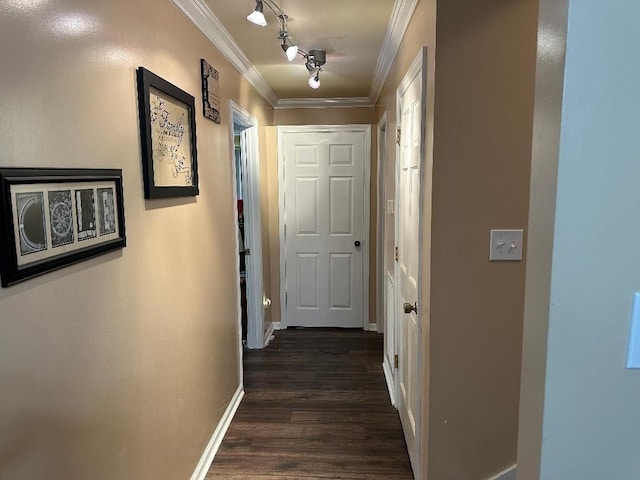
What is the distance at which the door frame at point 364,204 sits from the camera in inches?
162

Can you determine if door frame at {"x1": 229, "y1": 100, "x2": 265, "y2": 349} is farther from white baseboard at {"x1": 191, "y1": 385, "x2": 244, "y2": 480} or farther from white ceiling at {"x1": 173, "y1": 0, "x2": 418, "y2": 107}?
white baseboard at {"x1": 191, "y1": 385, "x2": 244, "y2": 480}

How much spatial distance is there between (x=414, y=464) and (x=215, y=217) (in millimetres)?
1747

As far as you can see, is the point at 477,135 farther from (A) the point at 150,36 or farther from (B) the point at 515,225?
(A) the point at 150,36

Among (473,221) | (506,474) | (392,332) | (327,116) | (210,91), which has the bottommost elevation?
(506,474)

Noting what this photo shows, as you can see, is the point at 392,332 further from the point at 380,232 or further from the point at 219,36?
the point at 219,36

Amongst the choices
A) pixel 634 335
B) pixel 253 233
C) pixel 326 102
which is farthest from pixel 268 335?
pixel 634 335

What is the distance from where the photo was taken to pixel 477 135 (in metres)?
1.61

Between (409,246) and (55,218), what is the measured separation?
1.69 meters

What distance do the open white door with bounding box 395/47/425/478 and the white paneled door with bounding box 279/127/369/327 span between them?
1.50 meters

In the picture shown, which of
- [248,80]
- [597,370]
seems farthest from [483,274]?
[248,80]

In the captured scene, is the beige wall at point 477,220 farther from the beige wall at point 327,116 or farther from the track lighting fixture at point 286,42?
the beige wall at point 327,116

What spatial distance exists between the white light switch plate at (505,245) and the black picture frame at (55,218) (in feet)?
4.64

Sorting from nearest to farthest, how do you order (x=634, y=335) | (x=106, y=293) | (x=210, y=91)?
(x=634, y=335), (x=106, y=293), (x=210, y=91)

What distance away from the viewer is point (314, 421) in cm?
262
